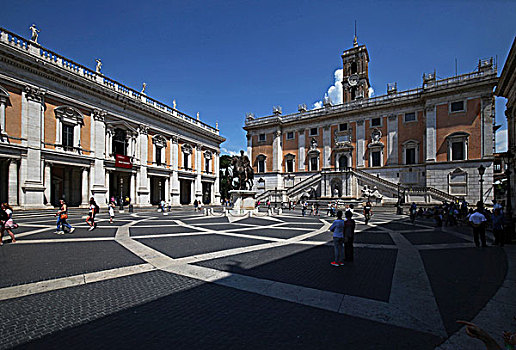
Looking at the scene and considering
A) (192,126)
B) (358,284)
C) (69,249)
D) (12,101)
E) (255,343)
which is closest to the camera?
(255,343)

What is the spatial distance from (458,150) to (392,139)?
8013 millimetres

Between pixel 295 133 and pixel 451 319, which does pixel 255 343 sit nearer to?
pixel 451 319

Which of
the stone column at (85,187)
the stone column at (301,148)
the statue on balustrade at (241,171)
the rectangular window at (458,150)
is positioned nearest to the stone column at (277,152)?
the stone column at (301,148)

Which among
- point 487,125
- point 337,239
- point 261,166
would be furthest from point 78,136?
point 487,125

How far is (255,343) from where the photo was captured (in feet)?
11.2

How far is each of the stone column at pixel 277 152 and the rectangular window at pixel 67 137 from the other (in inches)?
1220

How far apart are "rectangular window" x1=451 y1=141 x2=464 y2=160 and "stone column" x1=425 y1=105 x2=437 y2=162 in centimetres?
205

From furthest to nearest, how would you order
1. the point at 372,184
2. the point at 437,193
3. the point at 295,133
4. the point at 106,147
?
the point at 295,133 < the point at 372,184 < the point at 437,193 < the point at 106,147

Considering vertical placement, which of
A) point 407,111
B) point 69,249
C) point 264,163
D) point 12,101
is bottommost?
point 69,249

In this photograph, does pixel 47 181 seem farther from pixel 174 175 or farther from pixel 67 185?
pixel 174 175

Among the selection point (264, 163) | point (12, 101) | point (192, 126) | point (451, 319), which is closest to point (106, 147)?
point (12, 101)

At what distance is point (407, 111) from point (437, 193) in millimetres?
13282

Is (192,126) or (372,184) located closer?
(372,184)

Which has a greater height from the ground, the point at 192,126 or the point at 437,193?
the point at 192,126
